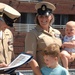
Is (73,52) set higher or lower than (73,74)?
higher

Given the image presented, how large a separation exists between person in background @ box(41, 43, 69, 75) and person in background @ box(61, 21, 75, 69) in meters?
0.55

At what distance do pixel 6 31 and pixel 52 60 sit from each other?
851 millimetres

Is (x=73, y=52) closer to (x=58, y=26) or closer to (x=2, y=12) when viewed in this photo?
(x=2, y=12)

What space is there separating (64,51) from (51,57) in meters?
0.75

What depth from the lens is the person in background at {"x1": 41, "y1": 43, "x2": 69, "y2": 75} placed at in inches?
154

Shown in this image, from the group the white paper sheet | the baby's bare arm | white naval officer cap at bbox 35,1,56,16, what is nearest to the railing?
the baby's bare arm

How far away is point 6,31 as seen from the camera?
14.9 feet

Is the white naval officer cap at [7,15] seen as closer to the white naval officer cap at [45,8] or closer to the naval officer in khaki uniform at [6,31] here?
the naval officer in khaki uniform at [6,31]

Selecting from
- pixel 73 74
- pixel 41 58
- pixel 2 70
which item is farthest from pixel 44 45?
pixel 73 74

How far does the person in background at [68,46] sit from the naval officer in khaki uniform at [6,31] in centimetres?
62

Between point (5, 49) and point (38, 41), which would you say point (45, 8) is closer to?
point (38, 41)

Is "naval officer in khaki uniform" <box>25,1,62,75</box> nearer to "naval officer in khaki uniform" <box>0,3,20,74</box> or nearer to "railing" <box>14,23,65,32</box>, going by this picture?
"naval officer in khaki uniform" <box>0,3,20,74</box>

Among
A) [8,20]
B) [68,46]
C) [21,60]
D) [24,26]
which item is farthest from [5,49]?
[24,26]

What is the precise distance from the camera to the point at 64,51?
4.63m
